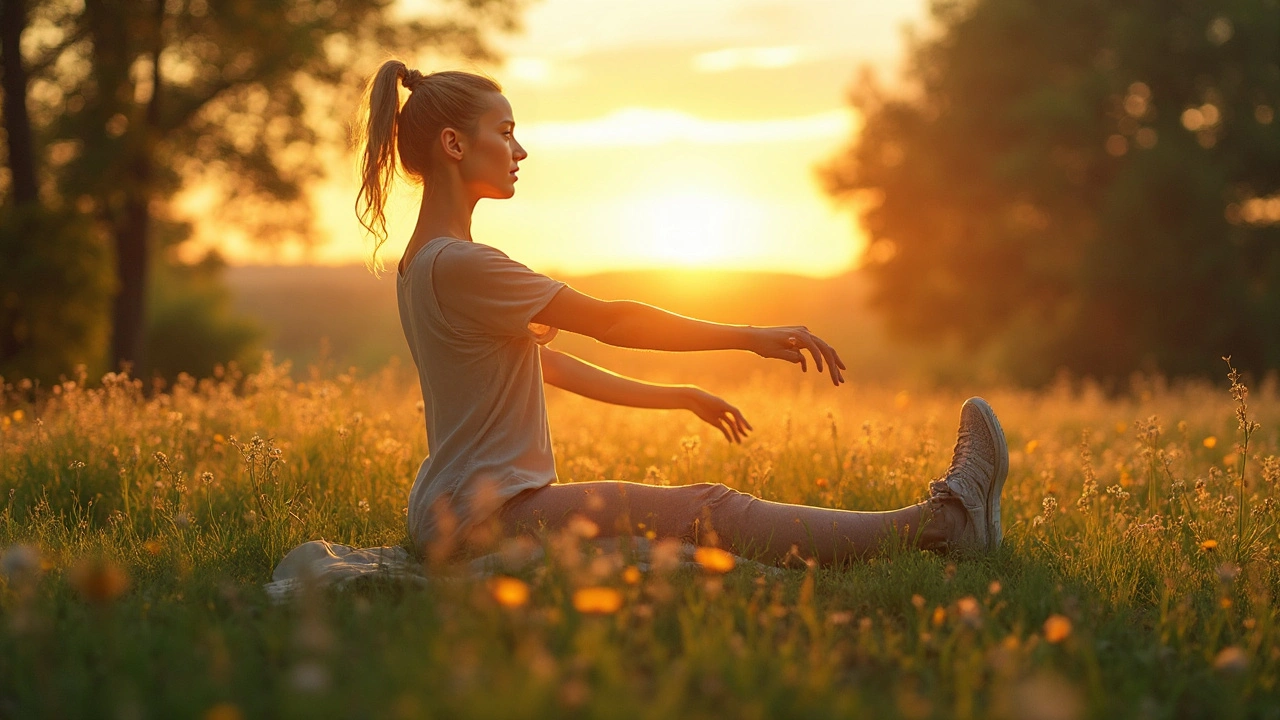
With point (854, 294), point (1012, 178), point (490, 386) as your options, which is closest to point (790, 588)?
point (490, 386)

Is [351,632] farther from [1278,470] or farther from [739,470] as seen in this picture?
[1278,470]

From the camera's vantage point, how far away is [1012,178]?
20.9 metres

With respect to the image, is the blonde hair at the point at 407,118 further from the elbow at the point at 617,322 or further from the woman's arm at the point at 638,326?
the elbow at the point at 617,322

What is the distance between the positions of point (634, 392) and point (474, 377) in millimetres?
711

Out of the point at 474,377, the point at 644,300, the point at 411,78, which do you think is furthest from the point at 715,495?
the point at 644,300

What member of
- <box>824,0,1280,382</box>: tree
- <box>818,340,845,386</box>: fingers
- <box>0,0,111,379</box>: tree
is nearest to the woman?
<box>818,340,845,386</box>: fingers

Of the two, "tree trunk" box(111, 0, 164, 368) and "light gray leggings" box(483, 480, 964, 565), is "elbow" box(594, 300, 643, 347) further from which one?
"tree trunk" box(111, 0, 164, 368)

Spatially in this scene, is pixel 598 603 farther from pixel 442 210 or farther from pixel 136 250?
pixel 136 250

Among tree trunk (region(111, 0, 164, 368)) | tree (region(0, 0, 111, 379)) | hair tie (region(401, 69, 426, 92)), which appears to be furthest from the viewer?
tree trunk (region(111, 0, 164, 368))

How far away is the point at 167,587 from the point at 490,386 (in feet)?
4.15

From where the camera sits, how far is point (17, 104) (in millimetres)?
12430

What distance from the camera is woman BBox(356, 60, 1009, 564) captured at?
11.2 feet

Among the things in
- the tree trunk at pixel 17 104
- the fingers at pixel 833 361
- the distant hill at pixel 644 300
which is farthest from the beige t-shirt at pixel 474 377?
the distant hill at pixel 644 300

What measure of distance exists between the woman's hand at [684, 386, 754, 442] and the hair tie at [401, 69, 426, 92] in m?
1.57
